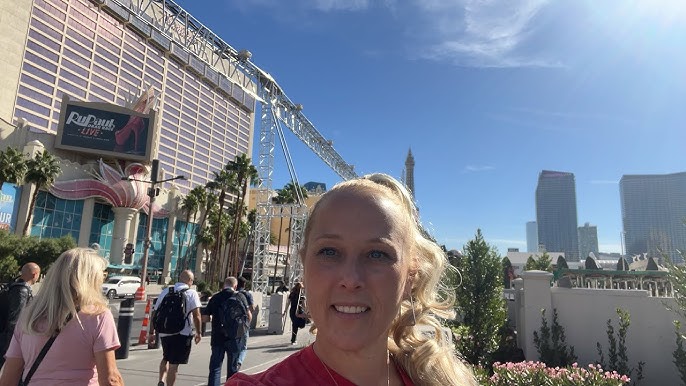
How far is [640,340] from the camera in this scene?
26.7ft

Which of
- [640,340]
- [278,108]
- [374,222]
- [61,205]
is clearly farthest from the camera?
[61,205]

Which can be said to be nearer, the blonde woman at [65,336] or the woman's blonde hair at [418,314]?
the woman's blonde hair at [418,314]

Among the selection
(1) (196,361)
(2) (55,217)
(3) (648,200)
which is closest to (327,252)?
(1) (196,361)

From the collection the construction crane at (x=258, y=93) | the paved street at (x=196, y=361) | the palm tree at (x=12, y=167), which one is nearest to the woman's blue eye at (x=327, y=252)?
the paved street at (x=196, y=361)

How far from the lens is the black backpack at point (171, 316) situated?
18.8 ft

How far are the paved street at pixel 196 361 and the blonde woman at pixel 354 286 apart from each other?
162 inches

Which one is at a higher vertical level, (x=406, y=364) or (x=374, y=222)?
(x=374, y=222)

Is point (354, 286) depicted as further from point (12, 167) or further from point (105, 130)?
point (105, 130)

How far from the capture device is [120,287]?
28.8 metres

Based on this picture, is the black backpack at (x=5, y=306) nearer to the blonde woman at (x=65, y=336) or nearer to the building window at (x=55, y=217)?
the blonde woman at (x=65, y=336)

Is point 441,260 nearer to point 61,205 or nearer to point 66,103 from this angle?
point 61,205

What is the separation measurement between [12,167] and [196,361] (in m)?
28.3

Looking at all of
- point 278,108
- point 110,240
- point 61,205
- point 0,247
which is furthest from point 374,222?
point 110,240

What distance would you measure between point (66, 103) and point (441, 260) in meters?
46.3
